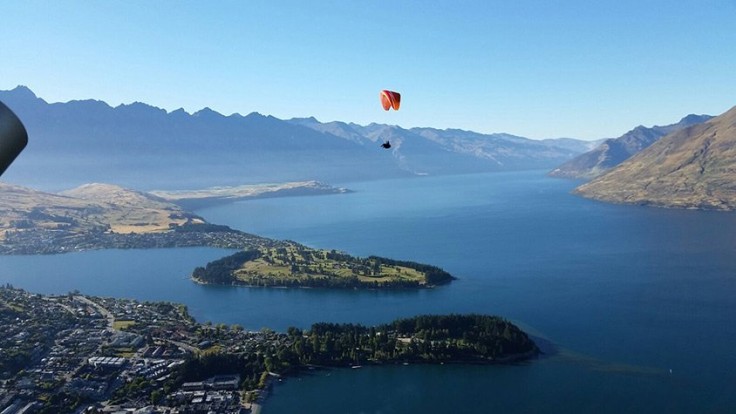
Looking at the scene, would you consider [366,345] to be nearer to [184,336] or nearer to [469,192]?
[184,336]

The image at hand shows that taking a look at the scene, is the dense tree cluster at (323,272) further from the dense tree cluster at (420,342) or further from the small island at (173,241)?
the dense tree cluster at (420,342)

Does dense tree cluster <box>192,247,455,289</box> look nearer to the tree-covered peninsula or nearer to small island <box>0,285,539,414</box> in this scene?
the tree-covered peninsula

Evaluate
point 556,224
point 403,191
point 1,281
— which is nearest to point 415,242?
point 556,224

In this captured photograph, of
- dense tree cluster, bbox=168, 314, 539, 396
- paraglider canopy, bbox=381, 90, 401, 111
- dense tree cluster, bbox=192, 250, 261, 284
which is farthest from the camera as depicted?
dense tree cluster, bbox=192, 250, 261, 284

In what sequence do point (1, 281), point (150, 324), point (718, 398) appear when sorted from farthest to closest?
point (1, 281) → point (150, 324) → point (718, 398)

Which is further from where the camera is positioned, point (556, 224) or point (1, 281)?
point (556, 224)

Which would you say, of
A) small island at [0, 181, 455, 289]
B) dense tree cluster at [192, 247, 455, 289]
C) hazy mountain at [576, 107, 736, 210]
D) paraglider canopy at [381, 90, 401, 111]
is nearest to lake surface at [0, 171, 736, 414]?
dense tree cluster at [192, 247, 455, 289]

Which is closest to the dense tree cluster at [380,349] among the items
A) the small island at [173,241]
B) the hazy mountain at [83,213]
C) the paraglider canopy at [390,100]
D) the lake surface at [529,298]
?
the lake surface at [529,298]

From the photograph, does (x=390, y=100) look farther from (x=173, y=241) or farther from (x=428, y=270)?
(x=173, y=241)
